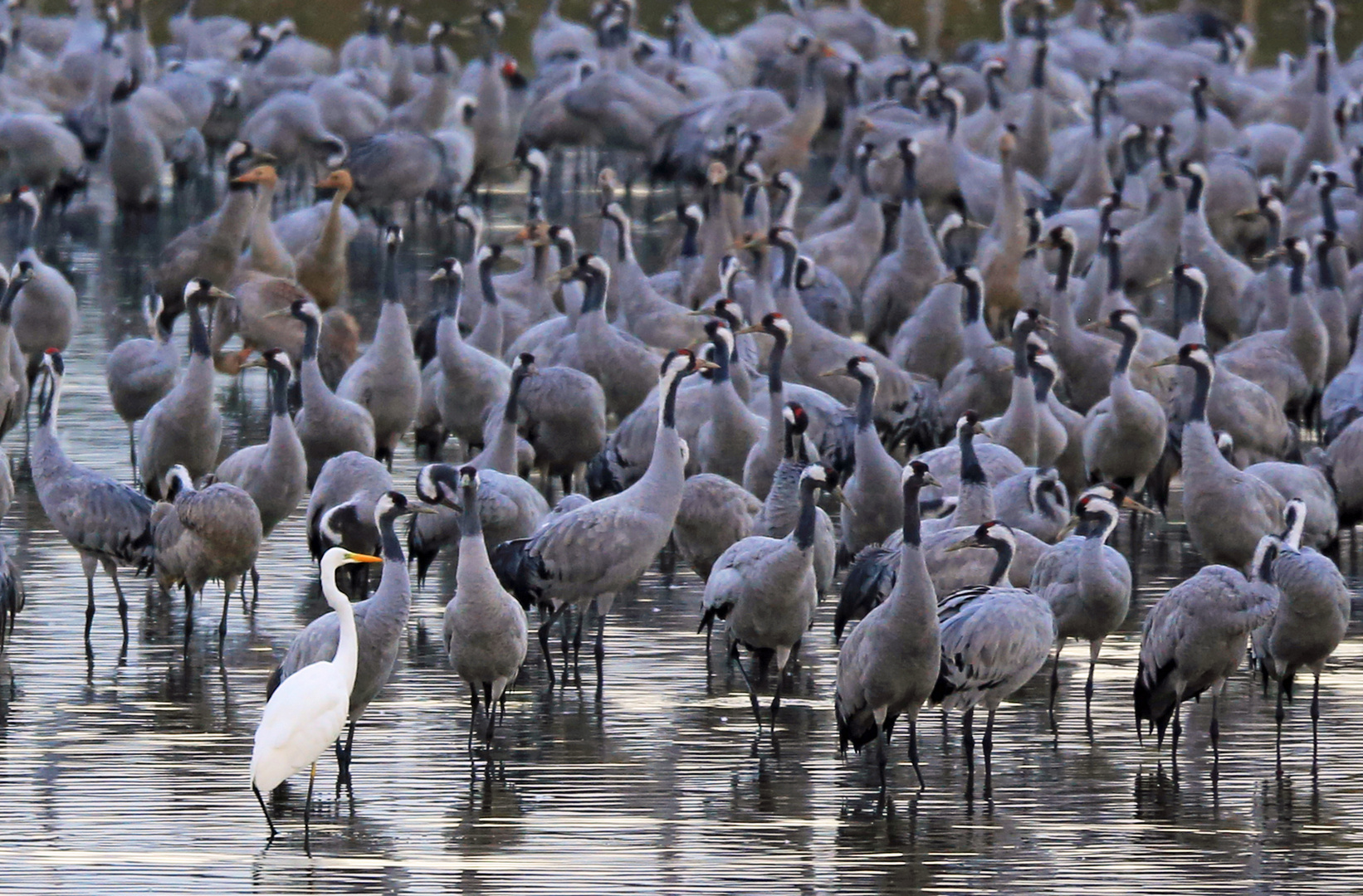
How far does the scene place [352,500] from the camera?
10930 millimetres

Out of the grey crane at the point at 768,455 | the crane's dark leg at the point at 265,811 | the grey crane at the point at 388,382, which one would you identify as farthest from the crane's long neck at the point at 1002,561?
the grey crane at the point at 388,382

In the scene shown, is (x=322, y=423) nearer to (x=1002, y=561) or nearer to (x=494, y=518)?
(x=494, y=518)

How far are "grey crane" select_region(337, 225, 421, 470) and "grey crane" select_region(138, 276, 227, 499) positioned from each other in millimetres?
1060

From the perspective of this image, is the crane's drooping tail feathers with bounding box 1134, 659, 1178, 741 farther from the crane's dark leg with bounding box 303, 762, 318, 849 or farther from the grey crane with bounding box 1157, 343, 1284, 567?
the crane's dark leg with bounding box 303, 762, 318, 849

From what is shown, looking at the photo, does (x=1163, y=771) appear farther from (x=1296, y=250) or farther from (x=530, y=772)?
(x=1296, y=250)

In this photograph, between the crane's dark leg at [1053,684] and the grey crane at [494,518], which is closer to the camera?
the crane's dark leg at [1053,684]

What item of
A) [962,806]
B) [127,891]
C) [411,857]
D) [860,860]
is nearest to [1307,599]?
[962,806]

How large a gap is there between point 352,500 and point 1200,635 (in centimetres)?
391

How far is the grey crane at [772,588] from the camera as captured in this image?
971 centimetres

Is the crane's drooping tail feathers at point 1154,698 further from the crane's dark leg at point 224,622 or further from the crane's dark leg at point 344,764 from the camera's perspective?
the crane's dark leg at point 224,622

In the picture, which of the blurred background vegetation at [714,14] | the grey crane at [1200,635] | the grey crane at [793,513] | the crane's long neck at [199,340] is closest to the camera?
the grey crane at [1200,635]

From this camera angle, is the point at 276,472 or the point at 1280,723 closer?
the point at 1280,723

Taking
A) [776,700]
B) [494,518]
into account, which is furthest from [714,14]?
[776,700]

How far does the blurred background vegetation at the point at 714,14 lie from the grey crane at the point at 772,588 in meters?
26.5
